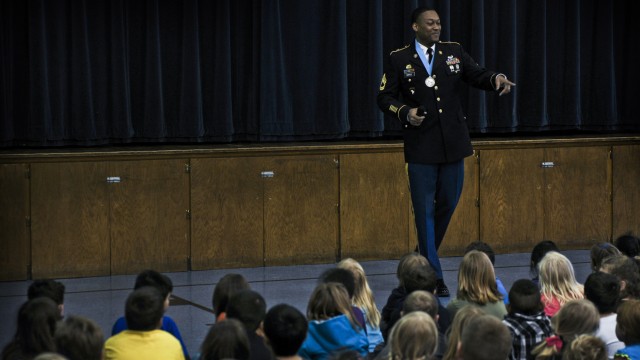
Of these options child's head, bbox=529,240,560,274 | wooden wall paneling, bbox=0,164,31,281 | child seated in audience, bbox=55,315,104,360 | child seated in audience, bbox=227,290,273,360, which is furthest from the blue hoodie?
wooden wall paneling, bbox=0,164,31,281

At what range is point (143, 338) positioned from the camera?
5.01 meters

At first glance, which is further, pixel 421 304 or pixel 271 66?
pixel 271 66

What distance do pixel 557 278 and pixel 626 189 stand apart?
13.9 ft

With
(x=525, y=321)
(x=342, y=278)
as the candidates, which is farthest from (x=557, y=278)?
(x=342, y=278)

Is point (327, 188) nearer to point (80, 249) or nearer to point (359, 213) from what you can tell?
point (359, 213)

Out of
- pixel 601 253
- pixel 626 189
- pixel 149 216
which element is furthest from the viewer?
pixel 626 189

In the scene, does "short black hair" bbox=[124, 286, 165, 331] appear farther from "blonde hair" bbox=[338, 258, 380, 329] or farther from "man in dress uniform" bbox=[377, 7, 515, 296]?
"man in dress uniform" bbox=[377, 7, 515, 296]

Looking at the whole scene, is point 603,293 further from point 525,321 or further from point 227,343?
point 227,343

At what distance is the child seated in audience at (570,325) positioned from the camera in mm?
4984

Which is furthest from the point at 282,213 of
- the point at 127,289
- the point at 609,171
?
the point at 609,171

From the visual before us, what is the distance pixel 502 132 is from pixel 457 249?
44.8 inches

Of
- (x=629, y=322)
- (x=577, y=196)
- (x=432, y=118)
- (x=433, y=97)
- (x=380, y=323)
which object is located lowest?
(x=380, y=323)

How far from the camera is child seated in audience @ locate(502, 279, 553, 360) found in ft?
17.7

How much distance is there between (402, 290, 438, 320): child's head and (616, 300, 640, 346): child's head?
0.77 metres
